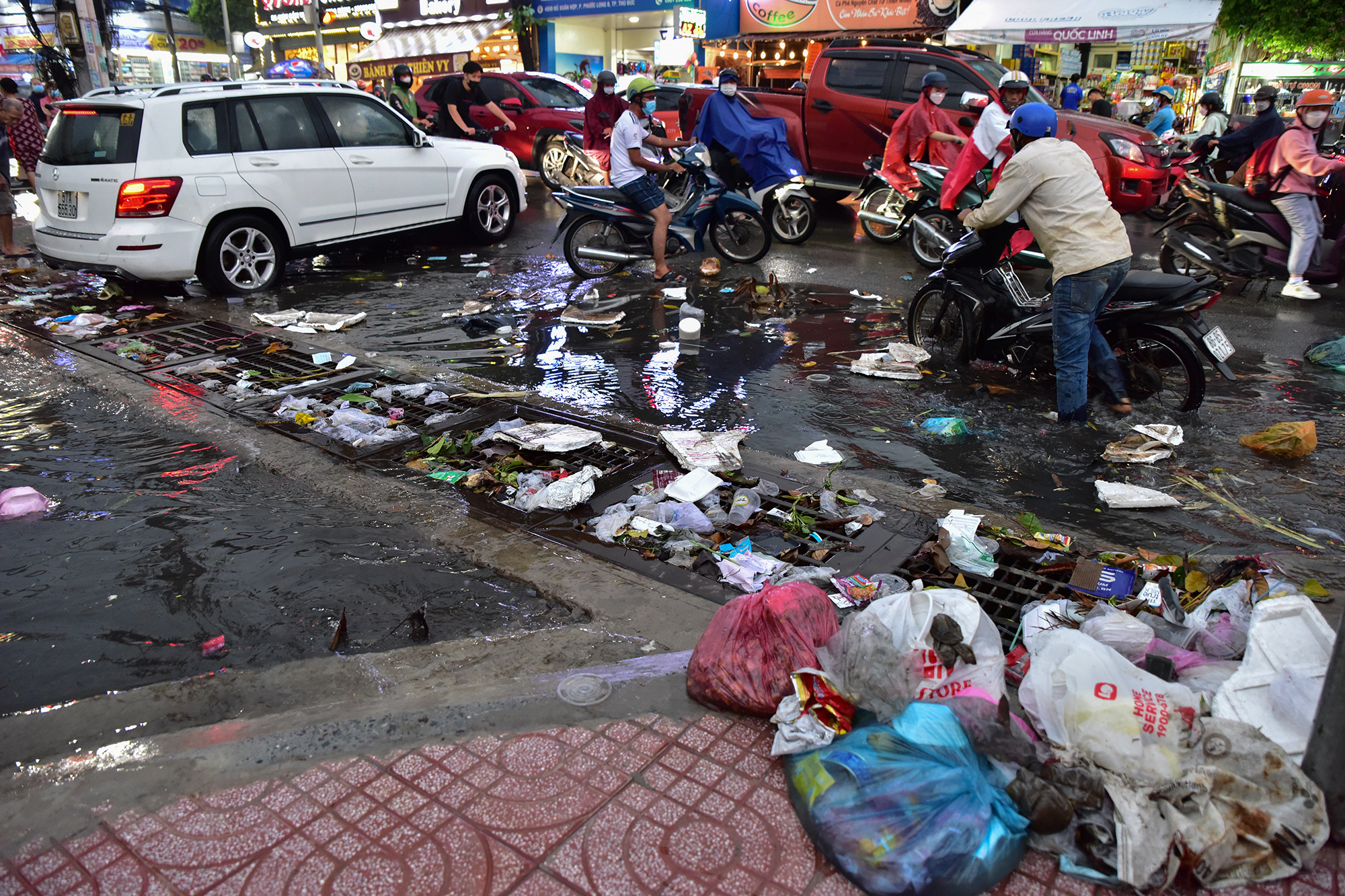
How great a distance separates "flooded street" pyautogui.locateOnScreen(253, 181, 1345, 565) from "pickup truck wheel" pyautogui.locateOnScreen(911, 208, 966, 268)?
167 mm

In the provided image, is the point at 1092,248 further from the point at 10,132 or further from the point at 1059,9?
the point at 1059,9

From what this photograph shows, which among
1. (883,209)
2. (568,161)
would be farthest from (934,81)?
(568,161)

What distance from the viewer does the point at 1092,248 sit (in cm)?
458

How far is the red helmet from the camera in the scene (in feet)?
23.9

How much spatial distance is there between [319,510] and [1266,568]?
395 cm

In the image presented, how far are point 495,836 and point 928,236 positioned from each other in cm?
773

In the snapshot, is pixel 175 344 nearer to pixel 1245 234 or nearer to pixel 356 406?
pixel 356 406

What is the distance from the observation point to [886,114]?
1078cm

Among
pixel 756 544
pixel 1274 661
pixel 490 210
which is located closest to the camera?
pixel 1274 661

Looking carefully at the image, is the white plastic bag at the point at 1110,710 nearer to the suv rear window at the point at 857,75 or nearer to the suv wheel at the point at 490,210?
the suv wheel at the point at 490,210

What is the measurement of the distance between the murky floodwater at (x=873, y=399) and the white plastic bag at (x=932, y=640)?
1.57 meters

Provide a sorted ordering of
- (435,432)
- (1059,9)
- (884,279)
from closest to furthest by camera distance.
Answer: (435,432) < (884,279) < (1059,9)

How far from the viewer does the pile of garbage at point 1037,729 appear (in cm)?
194

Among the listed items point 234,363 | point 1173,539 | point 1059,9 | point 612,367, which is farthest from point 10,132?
point 1059,9
